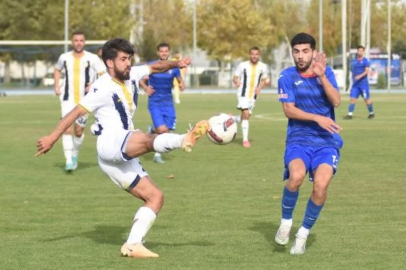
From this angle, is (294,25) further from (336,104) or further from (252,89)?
(336,104)

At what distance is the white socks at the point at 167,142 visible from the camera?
852 centimetres

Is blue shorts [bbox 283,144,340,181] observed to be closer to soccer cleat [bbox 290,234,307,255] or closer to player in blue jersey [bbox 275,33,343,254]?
player in blue jersey [bbox 275,33,343,254]

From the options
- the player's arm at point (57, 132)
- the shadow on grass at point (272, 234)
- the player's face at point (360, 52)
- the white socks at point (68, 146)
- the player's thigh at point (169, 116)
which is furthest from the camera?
the player's face at point (360, 52)

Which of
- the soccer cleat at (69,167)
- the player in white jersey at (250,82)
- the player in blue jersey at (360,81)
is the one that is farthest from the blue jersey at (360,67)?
the soccer cleat at (69,167)

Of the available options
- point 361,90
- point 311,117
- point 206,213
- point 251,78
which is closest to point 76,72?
point 206,213

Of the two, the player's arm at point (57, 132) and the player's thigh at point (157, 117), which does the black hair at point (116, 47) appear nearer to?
the player's arm at point (57, 132)

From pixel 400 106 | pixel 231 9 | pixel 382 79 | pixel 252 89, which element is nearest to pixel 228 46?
pixel 231 9

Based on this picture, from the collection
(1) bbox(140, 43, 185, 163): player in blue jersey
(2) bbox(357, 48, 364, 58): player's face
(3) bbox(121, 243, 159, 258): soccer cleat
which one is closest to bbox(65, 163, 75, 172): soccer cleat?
(1) bbox(140, 43, 185, 163): player in blue jersey

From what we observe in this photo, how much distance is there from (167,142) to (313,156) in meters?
1.57

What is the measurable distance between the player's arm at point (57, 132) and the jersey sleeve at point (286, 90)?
184 cm

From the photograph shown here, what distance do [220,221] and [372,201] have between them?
2505 mm

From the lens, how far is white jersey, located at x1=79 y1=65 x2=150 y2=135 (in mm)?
9383

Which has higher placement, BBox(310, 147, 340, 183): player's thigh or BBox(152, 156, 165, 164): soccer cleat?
BBox(310, 147, 340, 183): player's thigh

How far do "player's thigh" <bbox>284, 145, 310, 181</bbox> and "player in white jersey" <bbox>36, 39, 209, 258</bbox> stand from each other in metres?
1.23
